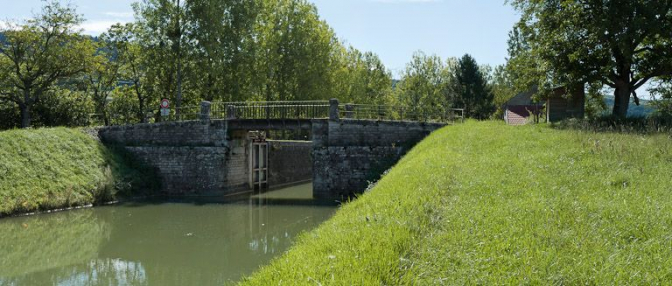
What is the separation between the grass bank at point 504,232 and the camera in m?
4.59

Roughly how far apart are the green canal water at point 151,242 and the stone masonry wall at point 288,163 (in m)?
8.37

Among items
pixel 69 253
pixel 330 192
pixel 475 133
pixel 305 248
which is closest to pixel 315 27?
pixel 330 192

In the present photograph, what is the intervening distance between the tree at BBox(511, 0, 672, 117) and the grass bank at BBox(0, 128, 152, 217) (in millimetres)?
19391

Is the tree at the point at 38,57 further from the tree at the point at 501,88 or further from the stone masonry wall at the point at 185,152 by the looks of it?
the tree at the point at 501,88

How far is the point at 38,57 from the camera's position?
2800 cm

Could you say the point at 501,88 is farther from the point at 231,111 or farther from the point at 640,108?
the point at 231,111

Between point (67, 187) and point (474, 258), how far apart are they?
19609mm

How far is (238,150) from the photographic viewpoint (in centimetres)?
2703

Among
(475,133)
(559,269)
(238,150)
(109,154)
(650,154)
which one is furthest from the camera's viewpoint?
(238,150)

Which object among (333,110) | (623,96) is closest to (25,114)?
(333,110)

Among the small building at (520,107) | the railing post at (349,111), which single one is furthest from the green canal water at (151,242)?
the small building at (520,107)

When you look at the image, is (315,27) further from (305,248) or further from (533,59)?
(305,248)

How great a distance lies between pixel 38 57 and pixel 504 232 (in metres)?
29.2

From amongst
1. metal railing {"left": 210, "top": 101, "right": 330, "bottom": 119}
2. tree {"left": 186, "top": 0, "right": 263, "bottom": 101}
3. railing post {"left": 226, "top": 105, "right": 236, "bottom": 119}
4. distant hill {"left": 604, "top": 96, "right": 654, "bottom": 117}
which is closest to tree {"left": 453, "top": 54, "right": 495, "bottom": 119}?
distant hill {"left": 604, "top": 96, "right": 654, "bottom": 117}
